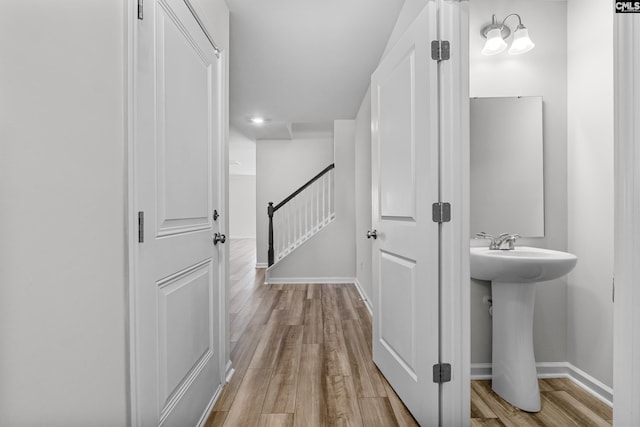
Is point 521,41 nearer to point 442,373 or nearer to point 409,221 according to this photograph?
point 409,221

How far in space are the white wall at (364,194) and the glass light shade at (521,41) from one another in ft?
5.64

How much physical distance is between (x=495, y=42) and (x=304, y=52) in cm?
153

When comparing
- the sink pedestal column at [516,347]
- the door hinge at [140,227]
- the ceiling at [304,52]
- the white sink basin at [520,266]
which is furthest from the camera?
the ceiling at [304,52]

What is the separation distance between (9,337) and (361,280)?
12.7 feet

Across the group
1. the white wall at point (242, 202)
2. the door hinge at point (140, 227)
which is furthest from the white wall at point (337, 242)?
the white wall at point (242, 202)

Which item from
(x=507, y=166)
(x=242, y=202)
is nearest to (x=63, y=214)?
(x=507, y=166)

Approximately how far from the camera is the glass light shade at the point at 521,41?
1.88m

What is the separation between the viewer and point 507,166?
2.02 metres

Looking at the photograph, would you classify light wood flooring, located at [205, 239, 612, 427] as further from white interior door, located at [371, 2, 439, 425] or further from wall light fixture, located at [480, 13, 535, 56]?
wall light fixture, located at [480, 13, 535, 56]

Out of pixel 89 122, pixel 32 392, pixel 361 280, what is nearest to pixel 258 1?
pixel 89 122

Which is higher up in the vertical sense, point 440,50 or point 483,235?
point 440,50

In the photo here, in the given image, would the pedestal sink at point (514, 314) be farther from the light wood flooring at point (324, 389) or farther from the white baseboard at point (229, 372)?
the white baseboard at point (229, 372)

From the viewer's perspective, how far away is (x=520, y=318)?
1.77 metres

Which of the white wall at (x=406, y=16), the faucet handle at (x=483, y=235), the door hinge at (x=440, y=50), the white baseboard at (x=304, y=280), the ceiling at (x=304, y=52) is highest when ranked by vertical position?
the ceiling at (x=304, y=52)
